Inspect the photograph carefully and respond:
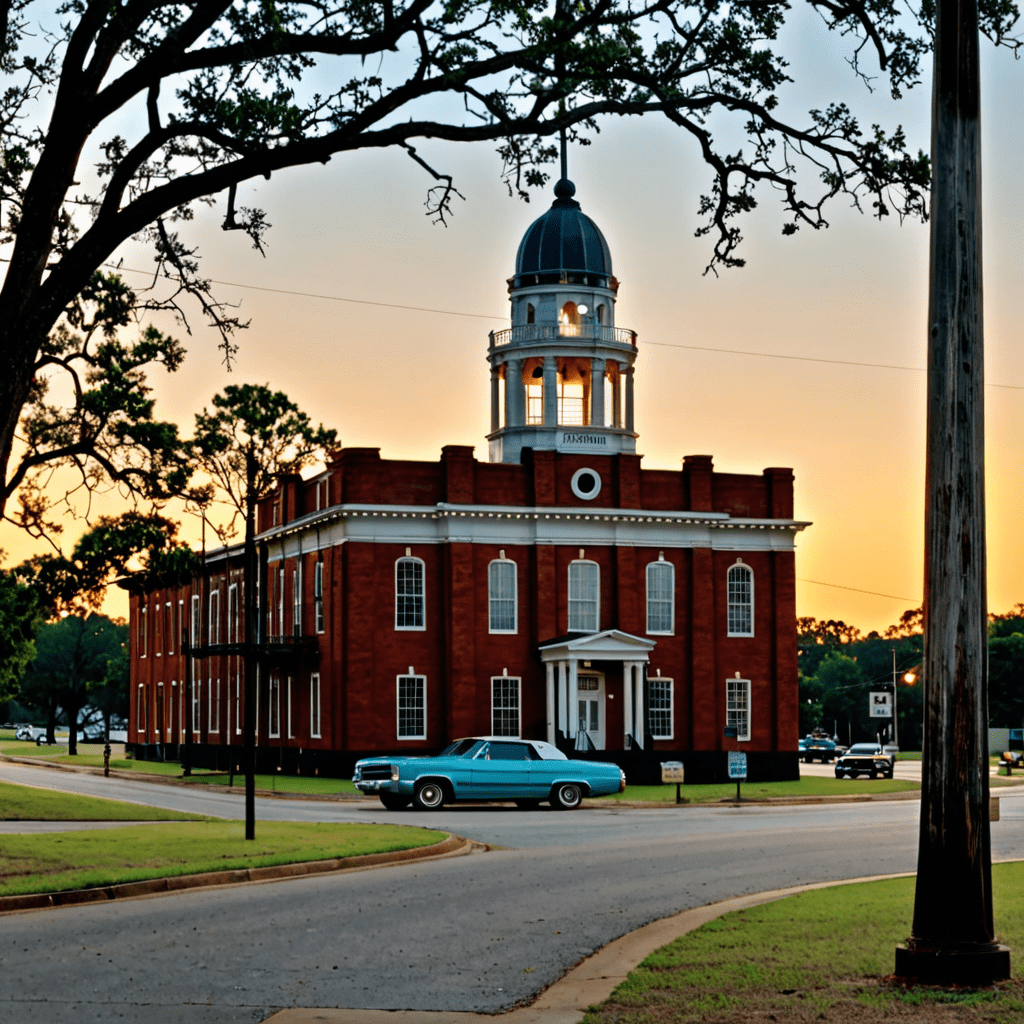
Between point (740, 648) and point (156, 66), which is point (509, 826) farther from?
point (740, 648)

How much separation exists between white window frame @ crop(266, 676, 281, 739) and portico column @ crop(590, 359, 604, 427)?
1507 centimetres

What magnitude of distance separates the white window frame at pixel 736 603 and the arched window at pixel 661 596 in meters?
2.13

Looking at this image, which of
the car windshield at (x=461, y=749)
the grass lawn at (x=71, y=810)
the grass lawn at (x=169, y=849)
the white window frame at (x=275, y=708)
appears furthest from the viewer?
the white window frame at (x=275, y=708)

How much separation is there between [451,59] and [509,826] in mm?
17818

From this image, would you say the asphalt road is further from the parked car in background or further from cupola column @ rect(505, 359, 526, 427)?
cupola column @ rect(505, 359, 526, 427)

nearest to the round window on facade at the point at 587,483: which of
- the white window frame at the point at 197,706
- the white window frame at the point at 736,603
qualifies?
the white window frame at the point at 736,603

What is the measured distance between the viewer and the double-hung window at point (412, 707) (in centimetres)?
5312

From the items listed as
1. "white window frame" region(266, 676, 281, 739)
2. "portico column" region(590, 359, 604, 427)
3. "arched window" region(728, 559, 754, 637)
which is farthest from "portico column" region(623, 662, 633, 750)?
"white window frame" region(266, 676, 281, 739)

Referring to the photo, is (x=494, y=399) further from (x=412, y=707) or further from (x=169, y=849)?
(x=169, y=849)

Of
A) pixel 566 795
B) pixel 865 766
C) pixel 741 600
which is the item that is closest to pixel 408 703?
pixel 741 600

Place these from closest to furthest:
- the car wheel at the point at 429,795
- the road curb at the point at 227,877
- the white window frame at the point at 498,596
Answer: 1. the road curb at the point at 227,877
2. the car wheel at the point at 429,795
3. the white window frame at the point at 498,596

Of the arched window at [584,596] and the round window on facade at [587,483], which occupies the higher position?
the round window on facade at [587,483]

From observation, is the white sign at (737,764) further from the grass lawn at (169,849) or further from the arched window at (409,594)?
the grass lawn at (169,849)

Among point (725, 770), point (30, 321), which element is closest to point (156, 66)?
point (30, 321)
